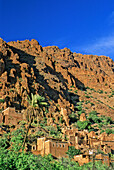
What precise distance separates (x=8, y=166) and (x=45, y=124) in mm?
45973

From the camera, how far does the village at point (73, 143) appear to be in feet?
208

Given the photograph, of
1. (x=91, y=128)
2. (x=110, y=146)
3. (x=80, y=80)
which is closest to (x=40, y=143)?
(x=110, y=146)

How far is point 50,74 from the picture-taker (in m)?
117

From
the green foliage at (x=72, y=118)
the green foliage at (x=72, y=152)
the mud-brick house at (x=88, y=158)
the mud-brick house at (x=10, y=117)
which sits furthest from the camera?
the green foliage at (x=72, y=118)

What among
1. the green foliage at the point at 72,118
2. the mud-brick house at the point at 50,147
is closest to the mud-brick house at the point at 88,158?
the mud-brick house at the point at 50,147

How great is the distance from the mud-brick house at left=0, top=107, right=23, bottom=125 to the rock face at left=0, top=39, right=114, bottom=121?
16.9 ft

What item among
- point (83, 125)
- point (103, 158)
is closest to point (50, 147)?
point (103, 158)

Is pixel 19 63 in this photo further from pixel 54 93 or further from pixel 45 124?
pixel 45 124

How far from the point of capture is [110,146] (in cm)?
7650

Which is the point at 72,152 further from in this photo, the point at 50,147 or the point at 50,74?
the point at 50,74

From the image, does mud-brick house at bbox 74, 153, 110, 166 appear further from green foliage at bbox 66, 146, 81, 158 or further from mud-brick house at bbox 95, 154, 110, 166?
green foliage at bbox 66, 146, 81, 158

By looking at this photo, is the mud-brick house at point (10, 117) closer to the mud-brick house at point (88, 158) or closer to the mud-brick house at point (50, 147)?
the mud-brick house at point (50, 147)

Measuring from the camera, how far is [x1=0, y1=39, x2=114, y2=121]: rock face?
8837cm

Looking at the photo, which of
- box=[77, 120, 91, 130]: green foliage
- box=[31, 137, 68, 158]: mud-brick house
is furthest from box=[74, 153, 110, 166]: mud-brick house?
box=[77, 120, 91, 130]: green foliage
